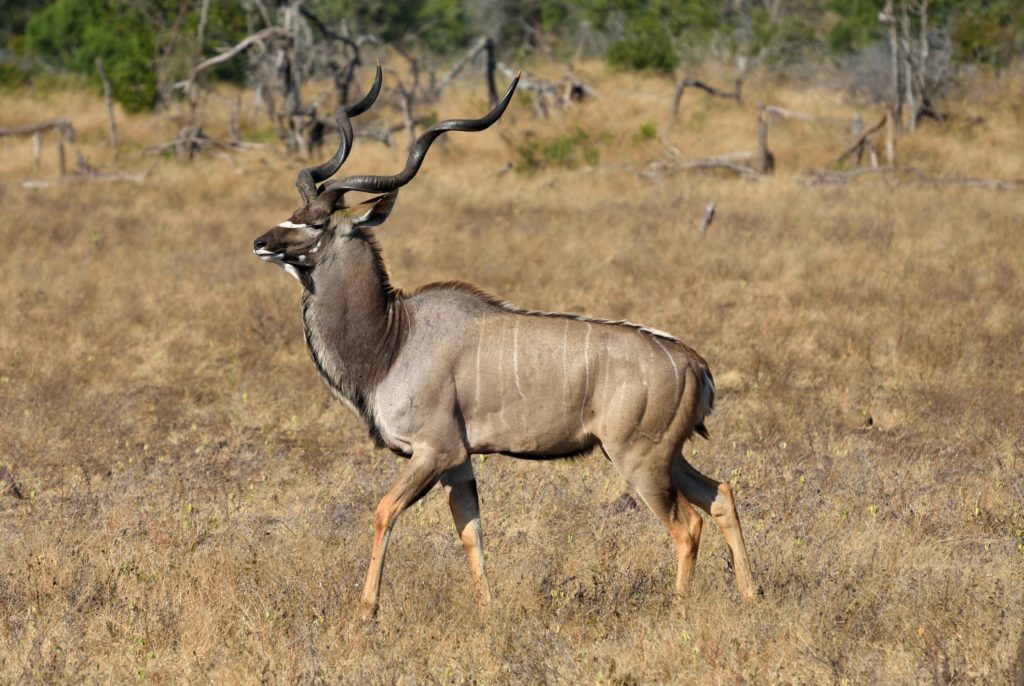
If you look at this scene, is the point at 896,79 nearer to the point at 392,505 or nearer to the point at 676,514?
the point at 676,514

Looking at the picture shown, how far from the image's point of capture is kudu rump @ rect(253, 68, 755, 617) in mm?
4809

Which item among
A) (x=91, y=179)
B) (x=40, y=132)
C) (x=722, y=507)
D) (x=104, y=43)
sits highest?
(x=722, y=507)

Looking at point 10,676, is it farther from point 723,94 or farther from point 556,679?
point 723,94

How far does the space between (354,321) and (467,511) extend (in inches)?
36.1

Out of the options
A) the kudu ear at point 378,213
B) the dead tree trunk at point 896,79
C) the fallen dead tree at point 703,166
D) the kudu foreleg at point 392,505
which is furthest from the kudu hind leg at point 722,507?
the dead tree trunk at point 896,79

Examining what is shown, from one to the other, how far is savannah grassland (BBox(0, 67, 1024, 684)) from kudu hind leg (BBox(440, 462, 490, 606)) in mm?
123

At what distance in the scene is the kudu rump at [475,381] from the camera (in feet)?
15.8

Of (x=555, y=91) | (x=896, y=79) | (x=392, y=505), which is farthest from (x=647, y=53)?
(x=392, y=505)

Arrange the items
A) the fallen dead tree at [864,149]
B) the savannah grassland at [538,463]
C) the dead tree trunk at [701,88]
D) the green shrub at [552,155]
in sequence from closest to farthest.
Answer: the savannah grassland at [538,463] → the fallen dead tree at [864,149] → the green shrub at [552,155] → the dead tree trunk at [701,88]

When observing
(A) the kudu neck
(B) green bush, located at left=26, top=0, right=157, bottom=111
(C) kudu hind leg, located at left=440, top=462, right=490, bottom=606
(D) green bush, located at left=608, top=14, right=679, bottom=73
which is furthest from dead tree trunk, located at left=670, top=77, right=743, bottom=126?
(C) kudu hind leg, located at left=440, top=462, right=490, bottom=606

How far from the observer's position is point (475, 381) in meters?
4.88

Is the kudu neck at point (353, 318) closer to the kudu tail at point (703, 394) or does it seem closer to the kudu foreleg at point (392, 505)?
the kudu foreleg at point (392, 505)

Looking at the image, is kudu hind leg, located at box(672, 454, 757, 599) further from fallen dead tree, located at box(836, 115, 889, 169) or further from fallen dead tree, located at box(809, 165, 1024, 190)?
fallen dead tree, located at box(836, 115, 889, 169)

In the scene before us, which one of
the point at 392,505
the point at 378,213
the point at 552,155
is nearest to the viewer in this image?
the point at 392,505
